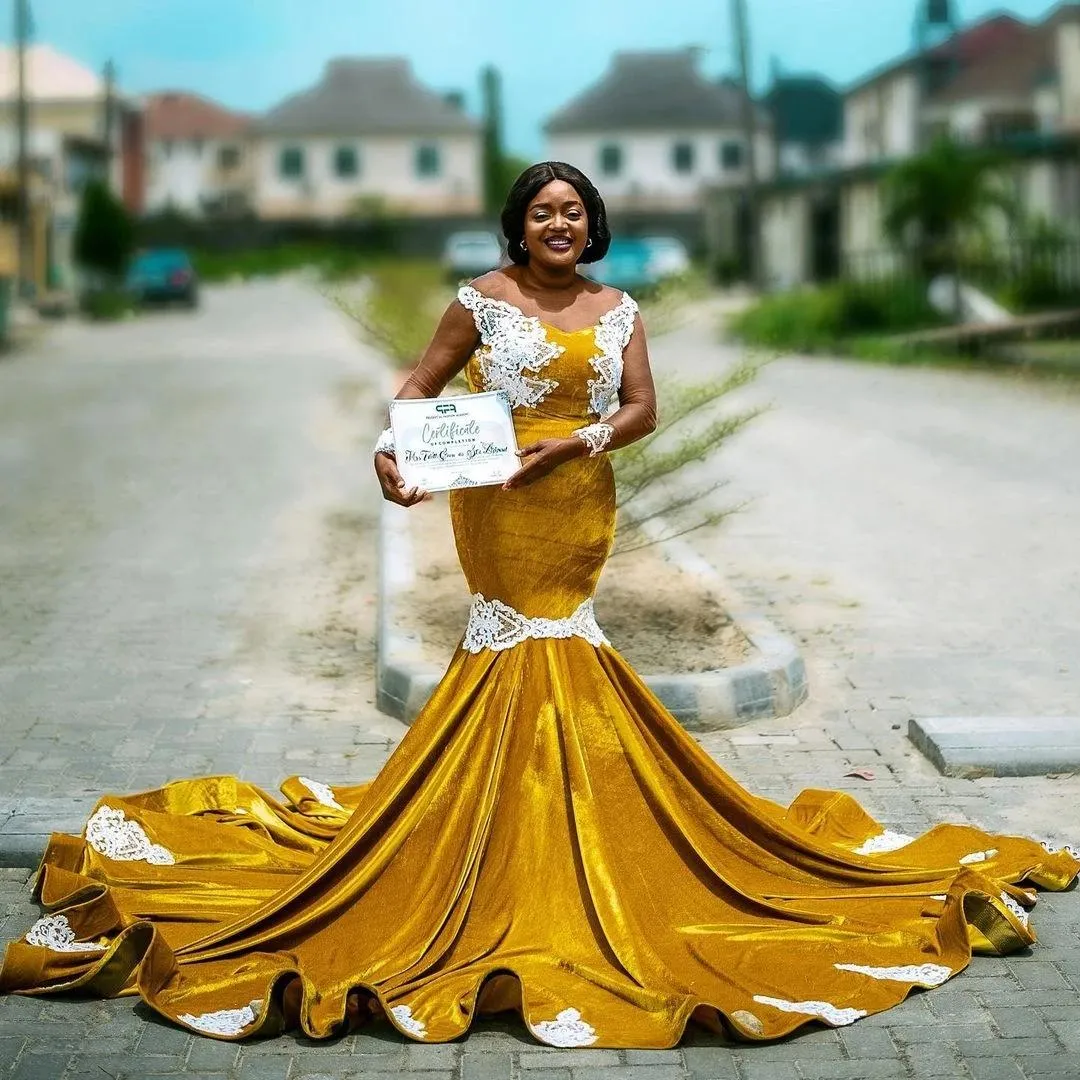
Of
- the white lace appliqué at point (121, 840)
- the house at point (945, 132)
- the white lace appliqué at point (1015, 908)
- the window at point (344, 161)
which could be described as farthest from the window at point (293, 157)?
the white lace appliqué at point (1015, 908)

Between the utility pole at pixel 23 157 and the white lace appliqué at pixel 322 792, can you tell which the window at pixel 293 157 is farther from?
the white lace appliqué at pixel 322 792

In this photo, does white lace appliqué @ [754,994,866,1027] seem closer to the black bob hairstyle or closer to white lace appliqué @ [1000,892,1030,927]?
white lace appliqué @ [1000,892,1030,927]

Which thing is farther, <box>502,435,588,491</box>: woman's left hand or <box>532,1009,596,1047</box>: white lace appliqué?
<box>502,435,588,491</box>: woman's left hand

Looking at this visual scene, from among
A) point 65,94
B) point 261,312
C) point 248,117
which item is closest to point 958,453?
point 261,312

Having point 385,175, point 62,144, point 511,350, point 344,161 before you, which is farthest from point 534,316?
point 344,161

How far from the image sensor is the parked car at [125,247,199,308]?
A: 44062 millimetres

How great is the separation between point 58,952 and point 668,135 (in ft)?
253

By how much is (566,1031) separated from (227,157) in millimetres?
96513

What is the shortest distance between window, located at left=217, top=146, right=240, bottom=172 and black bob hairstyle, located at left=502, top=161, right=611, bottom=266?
94.9 meters

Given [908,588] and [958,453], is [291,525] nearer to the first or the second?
[908,588]

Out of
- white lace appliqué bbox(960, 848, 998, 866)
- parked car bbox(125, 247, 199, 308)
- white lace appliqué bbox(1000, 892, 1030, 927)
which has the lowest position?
white lace appliqué bbox(1000, 892, 1030, 927)

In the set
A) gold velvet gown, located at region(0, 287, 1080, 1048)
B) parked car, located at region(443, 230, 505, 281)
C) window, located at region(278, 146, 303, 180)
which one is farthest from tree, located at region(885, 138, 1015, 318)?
window, located at region(278, 146, 303, 180)

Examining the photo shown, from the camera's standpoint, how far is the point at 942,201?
27.7 m

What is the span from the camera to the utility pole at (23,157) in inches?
1737
